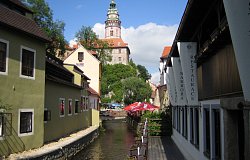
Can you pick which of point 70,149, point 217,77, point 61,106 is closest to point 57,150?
point 70,149

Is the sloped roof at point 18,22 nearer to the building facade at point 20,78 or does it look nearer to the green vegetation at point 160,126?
the building facade at point 20,78

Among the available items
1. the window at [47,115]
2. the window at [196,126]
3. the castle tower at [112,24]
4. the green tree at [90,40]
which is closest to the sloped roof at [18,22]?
the window at [47,115]

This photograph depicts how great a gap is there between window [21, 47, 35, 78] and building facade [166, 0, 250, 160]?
24.3ft

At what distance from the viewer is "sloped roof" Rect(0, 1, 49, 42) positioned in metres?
13.2

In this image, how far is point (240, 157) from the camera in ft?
22.5

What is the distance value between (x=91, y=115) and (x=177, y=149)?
61.6 ft

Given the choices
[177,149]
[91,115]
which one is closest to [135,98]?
[91,115]

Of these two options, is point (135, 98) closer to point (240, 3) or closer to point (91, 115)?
point (91, 115)

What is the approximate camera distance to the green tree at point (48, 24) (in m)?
36.8

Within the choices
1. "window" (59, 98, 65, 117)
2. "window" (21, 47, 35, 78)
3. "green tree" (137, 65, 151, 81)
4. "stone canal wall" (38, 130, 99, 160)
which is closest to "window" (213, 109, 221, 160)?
"stone canal wall" (38, 130, 99, 160)

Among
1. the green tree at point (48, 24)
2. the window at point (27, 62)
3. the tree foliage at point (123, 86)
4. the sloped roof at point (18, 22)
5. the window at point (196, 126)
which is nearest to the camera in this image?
the window at point (196, 126)

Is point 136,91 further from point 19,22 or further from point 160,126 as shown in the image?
point 19,22

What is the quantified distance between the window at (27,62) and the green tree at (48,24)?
2216 cm

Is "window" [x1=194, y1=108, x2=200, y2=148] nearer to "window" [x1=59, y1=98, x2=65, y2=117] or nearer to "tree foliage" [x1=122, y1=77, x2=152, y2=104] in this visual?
"window" [x1=59, y1=98, x2=65, y2=117]
